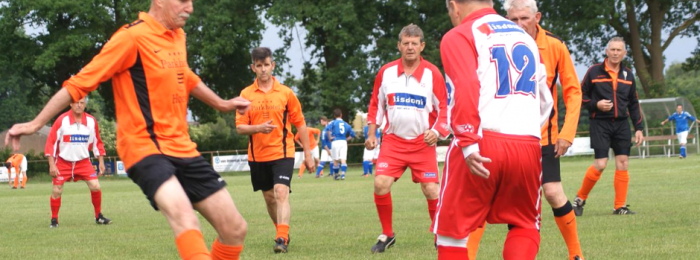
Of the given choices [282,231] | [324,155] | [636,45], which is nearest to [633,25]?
[636,45]

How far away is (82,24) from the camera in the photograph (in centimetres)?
4900

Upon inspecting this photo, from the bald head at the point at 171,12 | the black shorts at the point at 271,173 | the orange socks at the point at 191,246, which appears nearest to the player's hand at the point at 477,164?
the orange socks at the point at 191,246

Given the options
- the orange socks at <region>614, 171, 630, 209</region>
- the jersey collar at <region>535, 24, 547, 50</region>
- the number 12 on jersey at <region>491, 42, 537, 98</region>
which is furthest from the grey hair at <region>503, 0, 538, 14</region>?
the orange socks at <region>614, 171, 630, 209</region>

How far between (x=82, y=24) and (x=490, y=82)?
47012 millimetres

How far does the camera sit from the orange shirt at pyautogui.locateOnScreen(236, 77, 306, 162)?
31.7ft

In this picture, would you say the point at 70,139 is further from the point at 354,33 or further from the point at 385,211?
the point at 354,33

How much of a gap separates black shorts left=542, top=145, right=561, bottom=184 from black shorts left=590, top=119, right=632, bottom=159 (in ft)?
13.9

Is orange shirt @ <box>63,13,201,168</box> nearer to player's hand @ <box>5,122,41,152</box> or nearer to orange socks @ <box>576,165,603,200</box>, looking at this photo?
player's hand @ <box>5,122,41,152</box>

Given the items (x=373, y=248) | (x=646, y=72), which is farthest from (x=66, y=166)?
(x=646, y=72)

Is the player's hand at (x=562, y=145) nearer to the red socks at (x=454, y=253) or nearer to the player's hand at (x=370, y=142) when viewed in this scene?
the red socks at (x=454, y=253)

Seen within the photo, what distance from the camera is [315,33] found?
47938 mm

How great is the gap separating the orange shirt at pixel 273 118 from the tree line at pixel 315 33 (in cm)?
3466

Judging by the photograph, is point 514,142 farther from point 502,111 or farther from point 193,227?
point 193,227

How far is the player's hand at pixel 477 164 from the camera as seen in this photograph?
15.2ft
